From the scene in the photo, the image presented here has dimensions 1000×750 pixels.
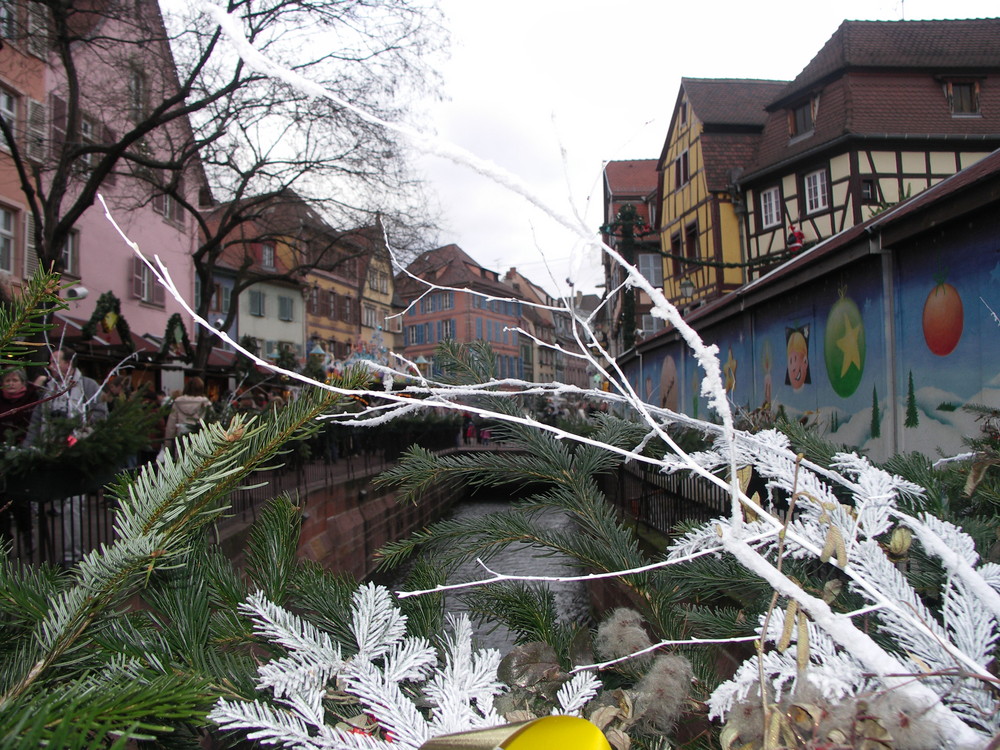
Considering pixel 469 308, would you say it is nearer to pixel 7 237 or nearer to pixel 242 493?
pixel 242 493

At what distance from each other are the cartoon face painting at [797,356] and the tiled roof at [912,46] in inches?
449

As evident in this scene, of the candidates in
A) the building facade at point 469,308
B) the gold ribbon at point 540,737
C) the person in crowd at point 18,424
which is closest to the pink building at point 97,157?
the person in crowd at point 18,424

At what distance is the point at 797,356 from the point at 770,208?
36.7 feet

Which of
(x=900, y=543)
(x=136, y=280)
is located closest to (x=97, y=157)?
(x=136, y=280)

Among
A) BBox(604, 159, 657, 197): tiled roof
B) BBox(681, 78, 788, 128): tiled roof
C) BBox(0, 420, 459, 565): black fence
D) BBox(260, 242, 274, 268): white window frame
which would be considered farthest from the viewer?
BBox(604, 159, 657, 197): tiled roof

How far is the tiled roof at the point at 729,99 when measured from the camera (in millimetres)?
22844

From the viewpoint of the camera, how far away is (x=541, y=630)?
1.28 meters

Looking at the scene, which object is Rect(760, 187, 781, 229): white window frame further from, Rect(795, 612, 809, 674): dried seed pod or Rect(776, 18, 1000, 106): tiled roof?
Rect(795, 612, 809, 674): dried seed pod

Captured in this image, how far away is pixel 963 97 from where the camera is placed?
17672 millimetres

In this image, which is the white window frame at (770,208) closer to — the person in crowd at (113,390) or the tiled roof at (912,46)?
the tiled roof at (912,46)

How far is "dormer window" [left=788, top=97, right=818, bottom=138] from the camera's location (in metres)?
19.0

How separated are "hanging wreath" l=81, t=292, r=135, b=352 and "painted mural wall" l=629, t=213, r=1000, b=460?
9.46 meters

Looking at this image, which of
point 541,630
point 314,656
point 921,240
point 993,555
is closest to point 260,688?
point 314,656

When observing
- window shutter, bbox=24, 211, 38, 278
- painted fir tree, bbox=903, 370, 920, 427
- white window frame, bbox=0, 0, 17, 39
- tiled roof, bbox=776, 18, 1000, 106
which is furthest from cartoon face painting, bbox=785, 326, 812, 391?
window shutter, bbox=24, 211, 38, 278
